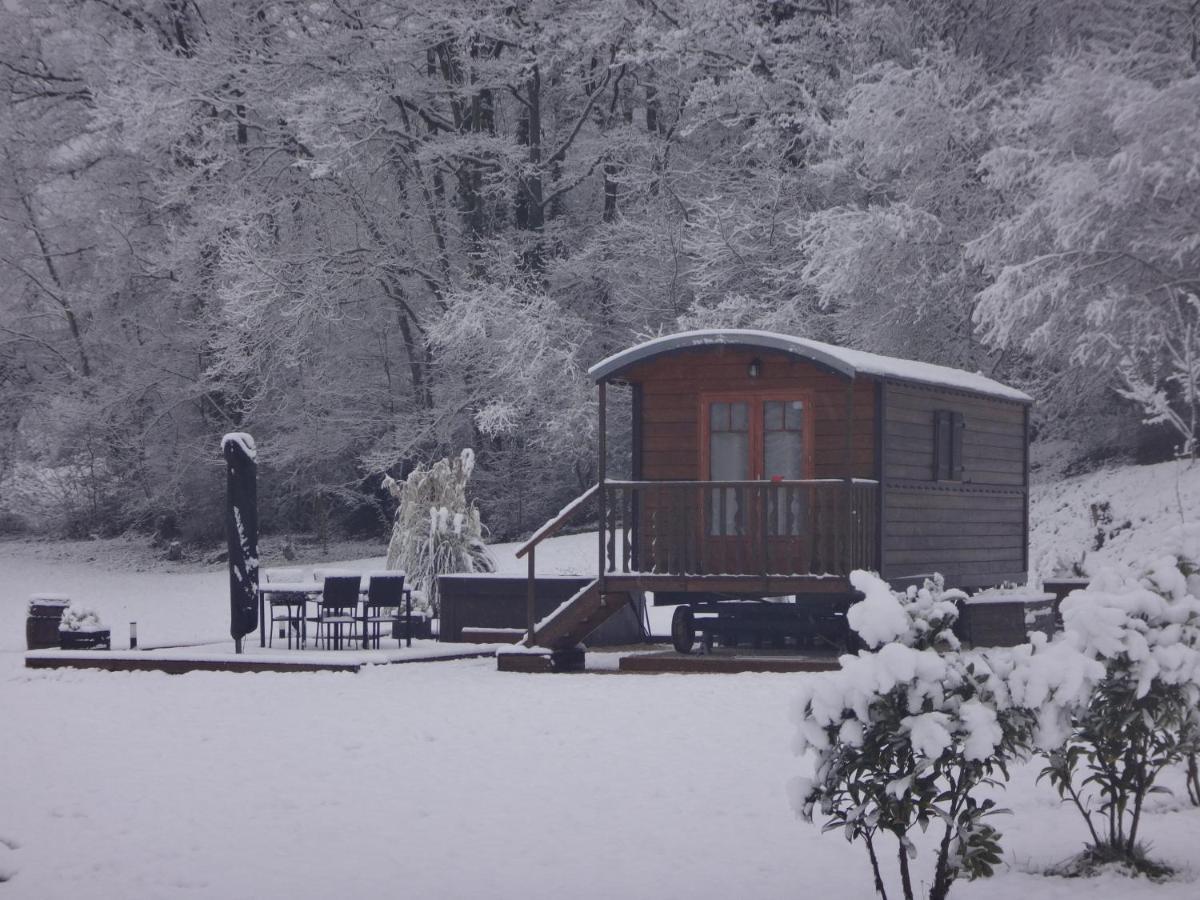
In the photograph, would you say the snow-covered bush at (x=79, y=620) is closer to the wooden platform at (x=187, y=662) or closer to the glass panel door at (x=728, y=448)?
the wooden platform at (x=187, y=662)

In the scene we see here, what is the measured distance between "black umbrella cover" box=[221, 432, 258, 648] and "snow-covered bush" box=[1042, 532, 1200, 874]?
32.5ft

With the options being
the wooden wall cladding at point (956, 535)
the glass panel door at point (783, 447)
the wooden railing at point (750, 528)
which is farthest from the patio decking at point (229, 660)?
the wooden wall cladding at point (956, 535)

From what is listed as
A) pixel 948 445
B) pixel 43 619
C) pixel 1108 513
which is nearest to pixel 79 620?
pixel 43 619

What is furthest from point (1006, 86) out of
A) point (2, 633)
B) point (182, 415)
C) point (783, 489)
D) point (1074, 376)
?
point (182, 415)

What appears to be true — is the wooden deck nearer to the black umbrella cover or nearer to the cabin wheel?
the cabin wheel

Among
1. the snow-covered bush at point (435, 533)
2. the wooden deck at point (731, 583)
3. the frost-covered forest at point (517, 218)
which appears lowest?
the wooden deck at point (731, 583)

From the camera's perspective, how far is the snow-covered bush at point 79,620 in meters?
15.8

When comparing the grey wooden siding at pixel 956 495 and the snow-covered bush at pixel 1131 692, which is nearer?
the snow-covered bush at pixel 1131 692

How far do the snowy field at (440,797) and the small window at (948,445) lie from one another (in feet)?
11.5

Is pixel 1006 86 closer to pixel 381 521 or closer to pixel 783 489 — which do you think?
pixel 783 489

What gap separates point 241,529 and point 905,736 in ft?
34.5

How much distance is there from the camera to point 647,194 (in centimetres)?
2825

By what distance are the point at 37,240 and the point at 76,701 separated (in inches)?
863

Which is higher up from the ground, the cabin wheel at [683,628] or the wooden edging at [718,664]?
the cabin wheel at [683,628]
